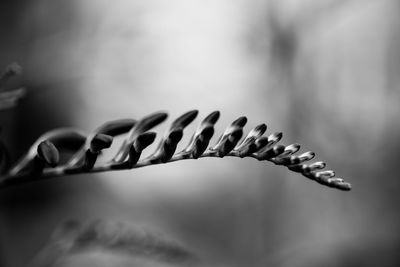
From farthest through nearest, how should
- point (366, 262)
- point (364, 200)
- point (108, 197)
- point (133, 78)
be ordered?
point (108, 197) < point (364, 200) < point (133, 78) < point (366, 262)

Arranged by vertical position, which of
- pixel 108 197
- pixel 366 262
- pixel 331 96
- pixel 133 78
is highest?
pixel 331 96

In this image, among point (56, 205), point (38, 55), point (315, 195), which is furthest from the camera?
point (315, 195)

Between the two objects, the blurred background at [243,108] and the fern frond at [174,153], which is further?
the blurred background at [243,108]

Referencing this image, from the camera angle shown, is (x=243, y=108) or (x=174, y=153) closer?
(x=174, y=153)

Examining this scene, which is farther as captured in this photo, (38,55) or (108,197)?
(108,197)

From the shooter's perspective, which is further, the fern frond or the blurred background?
the blurred background

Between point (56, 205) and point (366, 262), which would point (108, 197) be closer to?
point (56, 205)

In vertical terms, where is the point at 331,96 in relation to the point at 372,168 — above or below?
above

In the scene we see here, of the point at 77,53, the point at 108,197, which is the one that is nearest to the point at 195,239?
the point at 108,197
